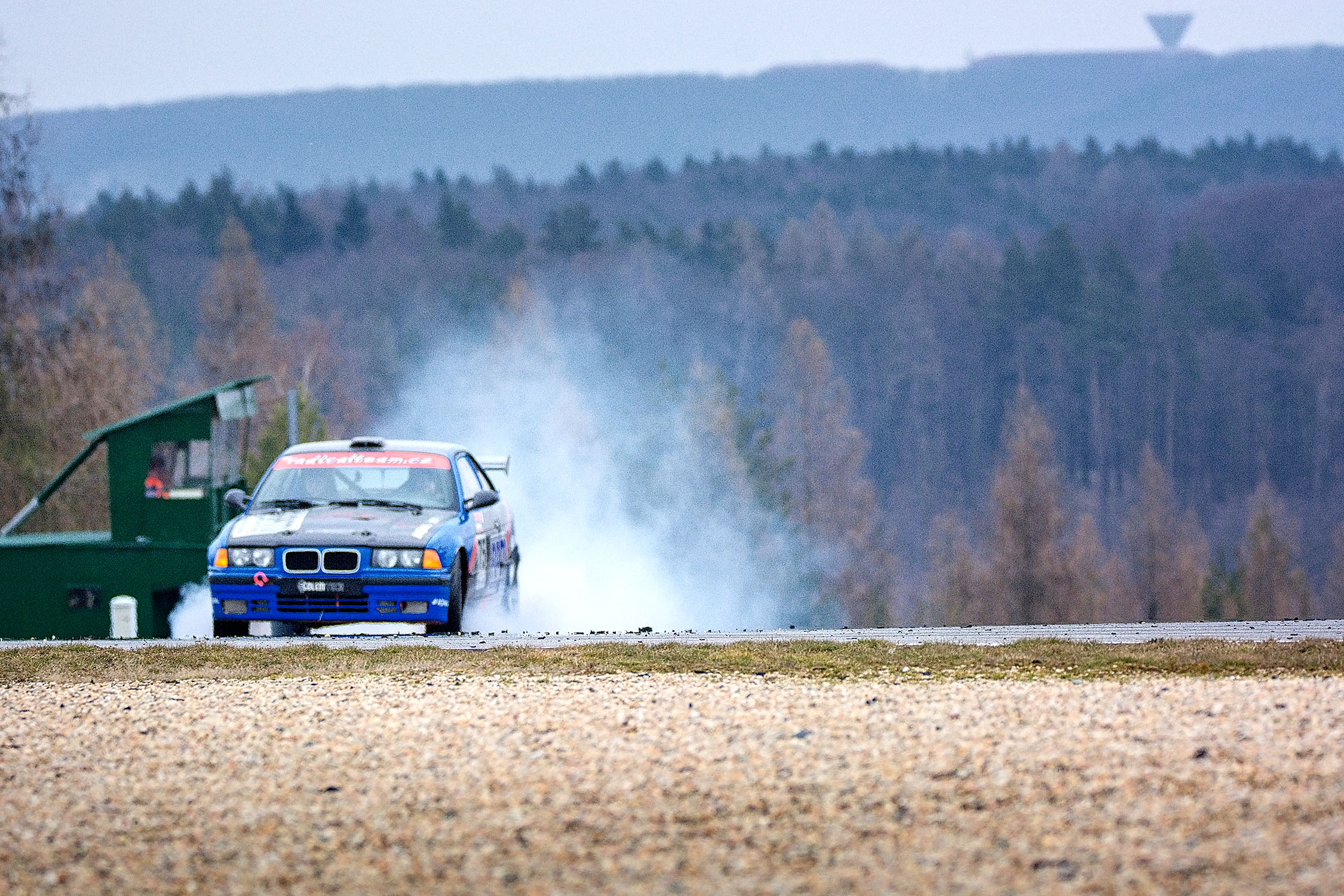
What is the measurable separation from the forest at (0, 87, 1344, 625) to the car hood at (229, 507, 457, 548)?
49540 mm

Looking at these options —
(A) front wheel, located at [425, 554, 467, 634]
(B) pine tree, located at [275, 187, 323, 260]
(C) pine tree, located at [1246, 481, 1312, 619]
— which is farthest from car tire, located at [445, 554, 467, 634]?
(B) pine tree, located at [275, 187, 323, 260]

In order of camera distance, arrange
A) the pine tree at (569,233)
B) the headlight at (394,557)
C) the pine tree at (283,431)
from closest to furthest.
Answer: the headlight at (394,557) < the pine tree at (283,431) < the pine tree at (569,233)

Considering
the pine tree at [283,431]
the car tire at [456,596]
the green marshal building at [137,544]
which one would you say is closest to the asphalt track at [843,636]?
the car tire at [456,596]

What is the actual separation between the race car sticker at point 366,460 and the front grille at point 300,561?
1667mm

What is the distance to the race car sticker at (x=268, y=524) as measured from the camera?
45.1ft

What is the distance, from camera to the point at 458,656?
1230 cm

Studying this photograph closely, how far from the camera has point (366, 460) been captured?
50.1 ft

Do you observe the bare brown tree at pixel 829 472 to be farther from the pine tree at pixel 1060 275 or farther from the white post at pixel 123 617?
the white post at pixel 123 617

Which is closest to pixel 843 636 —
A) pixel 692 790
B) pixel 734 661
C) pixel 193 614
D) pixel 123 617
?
pixel 734 661

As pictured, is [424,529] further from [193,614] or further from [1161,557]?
[1161,557]

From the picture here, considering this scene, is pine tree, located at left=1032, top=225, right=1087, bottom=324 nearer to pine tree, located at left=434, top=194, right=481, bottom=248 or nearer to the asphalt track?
pine tree, located at left=434, top=194, right=481, bottom=248

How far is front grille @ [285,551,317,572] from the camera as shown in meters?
13.6

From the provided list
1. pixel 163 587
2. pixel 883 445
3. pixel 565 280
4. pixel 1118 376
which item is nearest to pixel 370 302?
pixel 565 280

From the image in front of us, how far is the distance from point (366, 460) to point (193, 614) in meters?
6.14
